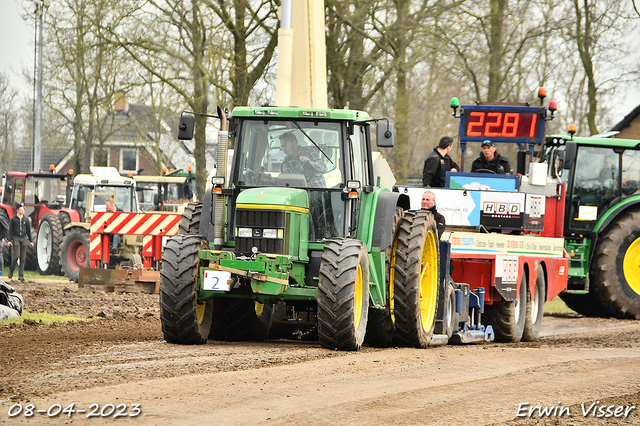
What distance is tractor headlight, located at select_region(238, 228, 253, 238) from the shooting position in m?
9.08

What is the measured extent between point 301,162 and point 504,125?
21.2 ft

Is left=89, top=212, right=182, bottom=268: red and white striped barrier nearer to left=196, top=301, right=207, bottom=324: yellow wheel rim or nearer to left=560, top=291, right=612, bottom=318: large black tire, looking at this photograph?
left=560, top=291, right=612, bottom=318: large black tire

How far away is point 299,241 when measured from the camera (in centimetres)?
915

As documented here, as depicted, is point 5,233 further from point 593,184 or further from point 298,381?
point 298,381

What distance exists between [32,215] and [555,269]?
648 inches

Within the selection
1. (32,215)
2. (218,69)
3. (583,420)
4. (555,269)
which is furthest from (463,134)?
(32,215)

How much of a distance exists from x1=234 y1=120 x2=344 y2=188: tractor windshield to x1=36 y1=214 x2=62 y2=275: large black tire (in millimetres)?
15025

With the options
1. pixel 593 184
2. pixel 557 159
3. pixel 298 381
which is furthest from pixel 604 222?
pixel 298 381

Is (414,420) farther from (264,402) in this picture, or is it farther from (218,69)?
(218,69)

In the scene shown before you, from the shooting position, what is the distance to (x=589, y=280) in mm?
16359

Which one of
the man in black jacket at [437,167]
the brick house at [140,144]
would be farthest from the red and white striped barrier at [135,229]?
the brick house at [140,144]

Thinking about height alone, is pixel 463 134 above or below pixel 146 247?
above

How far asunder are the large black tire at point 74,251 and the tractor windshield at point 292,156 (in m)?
14.2

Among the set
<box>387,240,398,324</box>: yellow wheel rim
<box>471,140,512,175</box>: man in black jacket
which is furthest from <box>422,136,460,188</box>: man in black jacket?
<box>387,240,398,324</box>: yellow wheel rim
